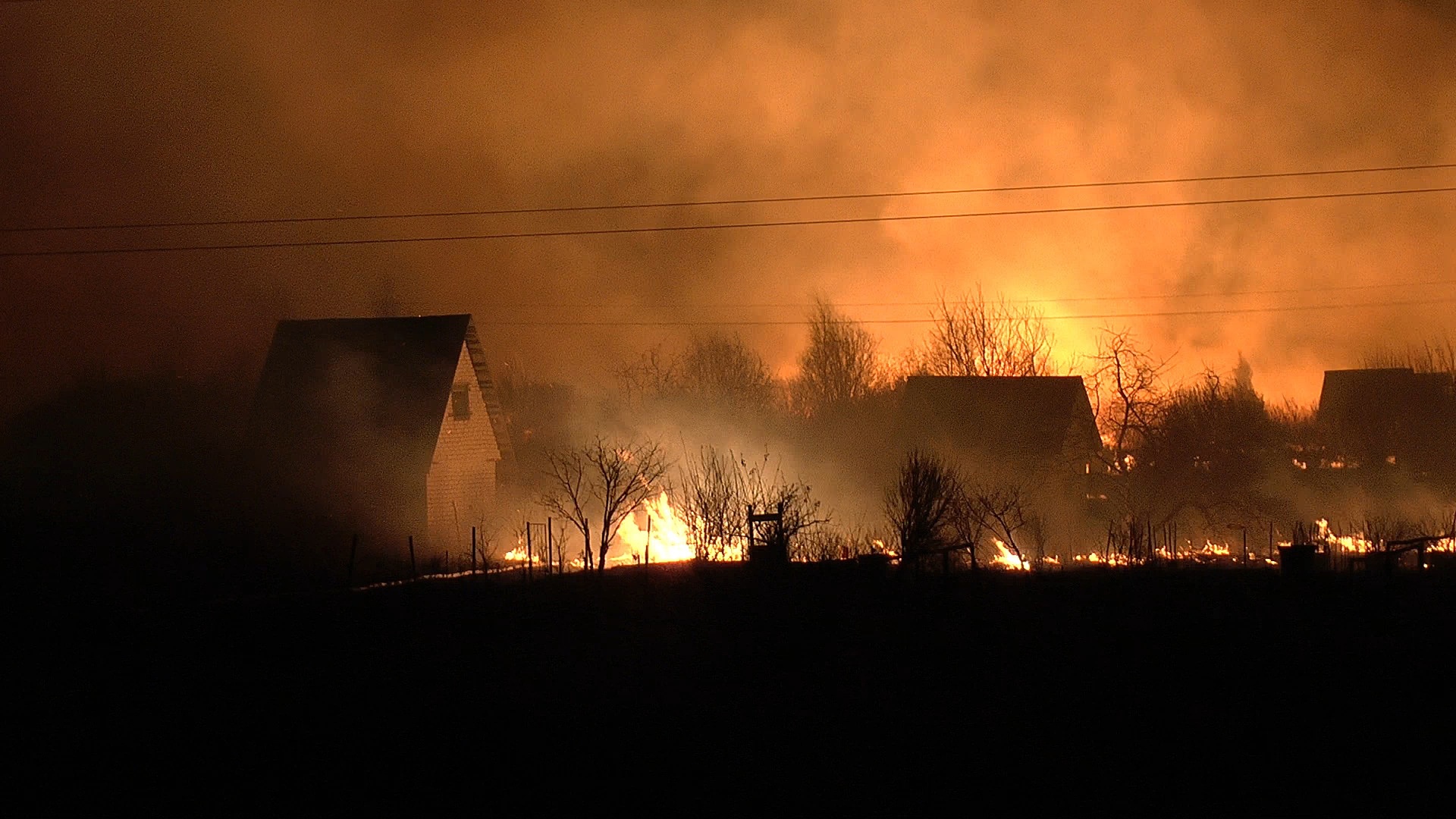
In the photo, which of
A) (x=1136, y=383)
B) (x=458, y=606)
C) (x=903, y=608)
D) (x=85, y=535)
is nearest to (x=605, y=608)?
(x=458, y=606)

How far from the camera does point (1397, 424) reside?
1844 inches

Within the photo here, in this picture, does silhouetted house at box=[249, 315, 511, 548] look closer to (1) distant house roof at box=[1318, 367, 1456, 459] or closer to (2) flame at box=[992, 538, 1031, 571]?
(2) flame at box=[992, 538, 1031, 571]

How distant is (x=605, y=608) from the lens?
20062 millimetres

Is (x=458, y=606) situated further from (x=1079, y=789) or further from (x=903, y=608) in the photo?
(x=1079, y=789)

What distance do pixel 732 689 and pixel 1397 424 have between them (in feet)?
143

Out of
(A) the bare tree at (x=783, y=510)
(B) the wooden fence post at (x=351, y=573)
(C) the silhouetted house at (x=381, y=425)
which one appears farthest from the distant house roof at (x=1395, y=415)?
(B) the wooden fence post at (x=351, y=573)

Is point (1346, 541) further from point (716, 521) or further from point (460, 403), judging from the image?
point (460, 403)

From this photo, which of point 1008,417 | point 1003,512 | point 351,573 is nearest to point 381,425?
point 351,573

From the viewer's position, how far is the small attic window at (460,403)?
119ft

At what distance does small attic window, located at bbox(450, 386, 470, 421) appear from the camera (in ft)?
119

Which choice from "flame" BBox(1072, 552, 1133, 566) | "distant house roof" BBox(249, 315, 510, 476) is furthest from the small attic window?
"flame" BBox(1072, 552, 1133, 566)

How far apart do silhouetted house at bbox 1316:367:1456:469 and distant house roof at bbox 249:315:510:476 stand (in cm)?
3619

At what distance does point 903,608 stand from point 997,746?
8296 millimetres

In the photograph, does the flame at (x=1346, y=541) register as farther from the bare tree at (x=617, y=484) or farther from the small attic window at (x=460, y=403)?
the small attic window at (x=460, y=403)
